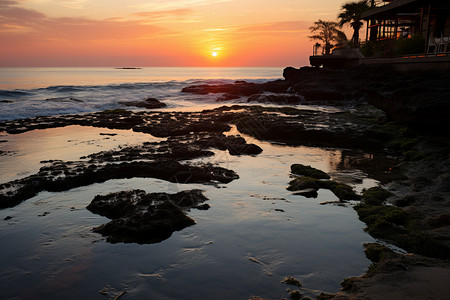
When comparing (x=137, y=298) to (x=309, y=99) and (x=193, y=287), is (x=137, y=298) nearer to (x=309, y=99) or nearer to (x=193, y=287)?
(x=193, y=287)

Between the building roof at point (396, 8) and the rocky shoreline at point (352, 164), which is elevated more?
the building roof at point (396, 8)

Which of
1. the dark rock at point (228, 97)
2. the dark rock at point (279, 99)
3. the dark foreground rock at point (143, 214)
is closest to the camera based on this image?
the dark foreground rock at point (143, 214)

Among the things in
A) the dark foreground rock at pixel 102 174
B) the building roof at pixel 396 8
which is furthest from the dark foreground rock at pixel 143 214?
the building roof at pixel 396 8

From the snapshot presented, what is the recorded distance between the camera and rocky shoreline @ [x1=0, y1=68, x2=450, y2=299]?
477 cm

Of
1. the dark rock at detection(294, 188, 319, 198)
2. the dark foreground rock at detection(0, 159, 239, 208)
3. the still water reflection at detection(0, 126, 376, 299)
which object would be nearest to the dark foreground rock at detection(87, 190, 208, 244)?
the still water reflection at detection(0, 126, 376, 299)

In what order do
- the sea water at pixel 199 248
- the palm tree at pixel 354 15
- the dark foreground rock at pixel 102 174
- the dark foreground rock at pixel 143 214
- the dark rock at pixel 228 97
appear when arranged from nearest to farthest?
1. the sea water at pixel 199 248
2. the dark foreground rock at pixel 143 214
3. the dark foreground rock at pixel 102 174
4. the dark rock at pixel 228 97
5. the palm tree at pixel 354 15

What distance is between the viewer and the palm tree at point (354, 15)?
135 ft

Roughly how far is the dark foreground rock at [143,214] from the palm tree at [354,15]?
40.0 m

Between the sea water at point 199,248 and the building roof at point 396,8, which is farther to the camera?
the building roof at point 396,8

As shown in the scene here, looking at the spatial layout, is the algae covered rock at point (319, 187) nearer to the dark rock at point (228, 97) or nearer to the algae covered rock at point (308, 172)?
the algae covered rock at point (308, 172)

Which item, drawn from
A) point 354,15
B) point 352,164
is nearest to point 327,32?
point 354,15

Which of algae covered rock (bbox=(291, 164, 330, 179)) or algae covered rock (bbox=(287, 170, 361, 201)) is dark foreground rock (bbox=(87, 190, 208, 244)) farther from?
algae covered rock (bbox=(291, 164, 330, 179))

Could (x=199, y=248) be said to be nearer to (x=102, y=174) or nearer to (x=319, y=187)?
(x=319, y=187)

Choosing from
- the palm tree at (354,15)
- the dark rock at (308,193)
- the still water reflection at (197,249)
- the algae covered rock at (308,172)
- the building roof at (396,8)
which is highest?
the palm tree at (354,15)
